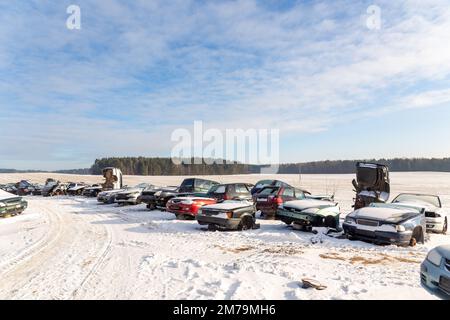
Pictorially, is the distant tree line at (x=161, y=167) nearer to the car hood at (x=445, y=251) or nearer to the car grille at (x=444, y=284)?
the car hood at (x=445, y=251)

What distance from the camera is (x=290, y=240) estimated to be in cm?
921

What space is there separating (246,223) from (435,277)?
700cm

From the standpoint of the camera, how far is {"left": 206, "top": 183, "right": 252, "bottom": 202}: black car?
45.5ft

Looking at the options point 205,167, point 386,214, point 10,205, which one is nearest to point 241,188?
point 386,214

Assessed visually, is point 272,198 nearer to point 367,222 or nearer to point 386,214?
point 367,222

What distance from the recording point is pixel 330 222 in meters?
10.9

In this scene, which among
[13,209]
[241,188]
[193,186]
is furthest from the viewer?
[193,186]

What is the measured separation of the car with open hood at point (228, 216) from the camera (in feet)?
34.3

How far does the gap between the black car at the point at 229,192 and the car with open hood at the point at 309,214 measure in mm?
3182

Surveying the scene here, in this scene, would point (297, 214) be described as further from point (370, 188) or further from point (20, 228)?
point (20, 228)

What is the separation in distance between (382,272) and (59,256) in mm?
6661

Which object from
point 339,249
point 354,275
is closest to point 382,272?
point 354,275

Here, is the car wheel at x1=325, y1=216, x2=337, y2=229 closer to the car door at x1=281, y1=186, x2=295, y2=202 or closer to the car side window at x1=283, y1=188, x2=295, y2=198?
the car door at x1=281, y1=186, x2=295, y2=202

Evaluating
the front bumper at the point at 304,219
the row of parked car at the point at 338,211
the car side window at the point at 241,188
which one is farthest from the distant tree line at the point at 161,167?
the front bumper at the point at 304,219
